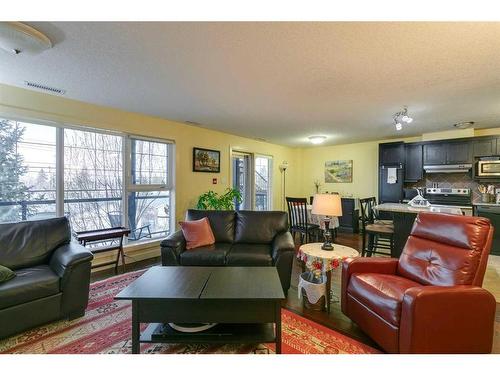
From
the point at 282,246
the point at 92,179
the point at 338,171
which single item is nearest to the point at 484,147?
the point at 338,171

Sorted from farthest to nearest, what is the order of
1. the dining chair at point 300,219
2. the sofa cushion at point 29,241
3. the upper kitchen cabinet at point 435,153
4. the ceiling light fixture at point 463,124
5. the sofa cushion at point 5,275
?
the upper kitchen cabinet at point 435,153 → the dining chair at point 300,219 → the ceiling light fixture at point 463,124 → the sofa cushion at point 29,241 → the sofa cushion at point 5,275

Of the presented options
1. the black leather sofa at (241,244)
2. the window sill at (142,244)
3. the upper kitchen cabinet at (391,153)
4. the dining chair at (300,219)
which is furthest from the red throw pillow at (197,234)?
the upper kitchen cabinet at (391,153)

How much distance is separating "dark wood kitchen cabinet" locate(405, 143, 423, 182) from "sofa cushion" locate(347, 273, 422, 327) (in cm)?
394

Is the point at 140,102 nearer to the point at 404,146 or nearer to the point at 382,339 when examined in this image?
the point at 382,339

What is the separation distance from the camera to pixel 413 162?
5180 mm

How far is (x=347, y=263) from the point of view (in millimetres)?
2189

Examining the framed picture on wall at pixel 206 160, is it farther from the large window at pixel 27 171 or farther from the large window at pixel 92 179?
the large window at pixel 27 171

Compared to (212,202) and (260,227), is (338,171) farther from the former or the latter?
(260,227)

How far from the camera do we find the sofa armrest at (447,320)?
1.52 metres

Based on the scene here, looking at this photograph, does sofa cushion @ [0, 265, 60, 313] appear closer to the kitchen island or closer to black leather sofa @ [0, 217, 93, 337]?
black leather sofa @ [0, 217, 93, 337]

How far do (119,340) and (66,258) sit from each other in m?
0.90

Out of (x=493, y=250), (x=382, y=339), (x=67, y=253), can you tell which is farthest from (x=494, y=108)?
(x=67, y=253)

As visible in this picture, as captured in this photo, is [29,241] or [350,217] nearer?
[29,241]

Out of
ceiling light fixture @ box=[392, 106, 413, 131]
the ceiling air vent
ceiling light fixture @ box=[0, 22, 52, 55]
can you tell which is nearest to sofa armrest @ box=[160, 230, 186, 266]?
ceiling light fixture @ box=[0, 22, 52, 55]
